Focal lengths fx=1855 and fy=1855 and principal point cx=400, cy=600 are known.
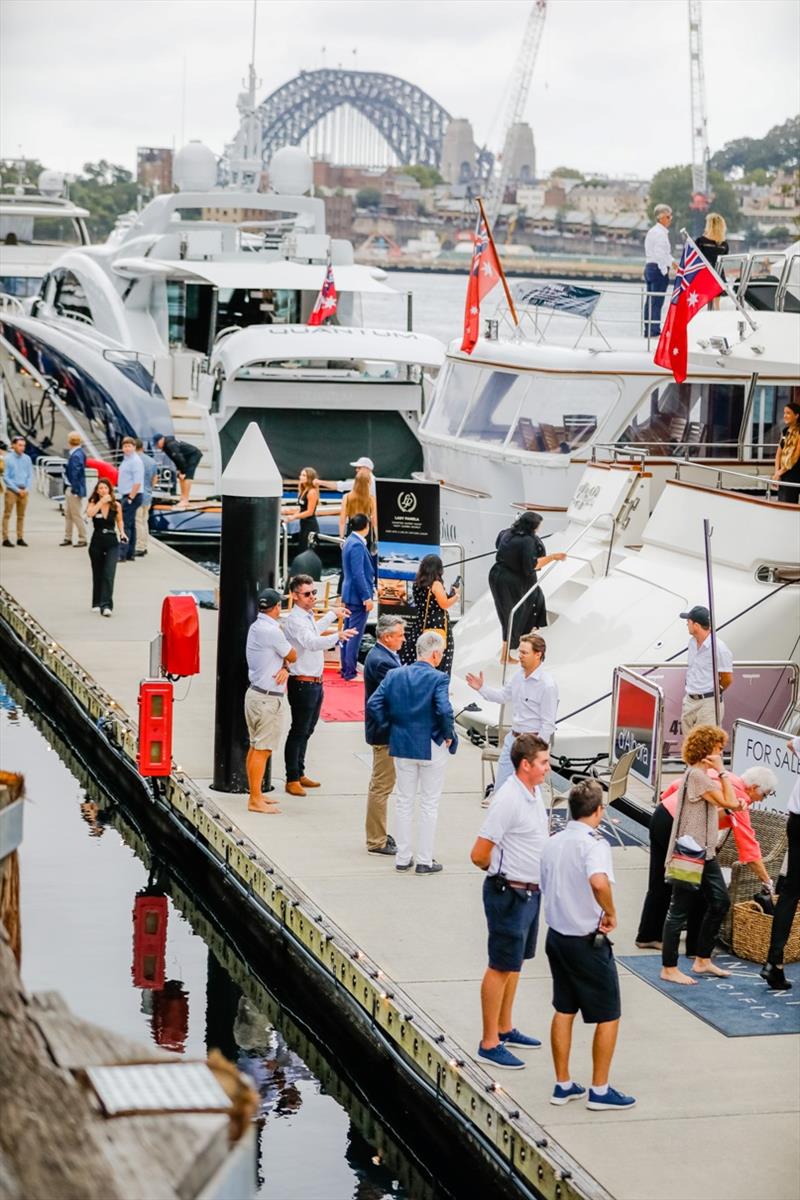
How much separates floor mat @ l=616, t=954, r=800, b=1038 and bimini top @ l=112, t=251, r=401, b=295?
76.4ft

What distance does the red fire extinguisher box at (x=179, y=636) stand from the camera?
48.0ft

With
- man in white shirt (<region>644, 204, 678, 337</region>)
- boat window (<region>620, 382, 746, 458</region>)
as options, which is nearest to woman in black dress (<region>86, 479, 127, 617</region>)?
boat window (<region>620, 382, 746, 458</region>)

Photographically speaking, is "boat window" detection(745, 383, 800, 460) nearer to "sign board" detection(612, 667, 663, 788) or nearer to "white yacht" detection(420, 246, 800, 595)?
"white yacht" detection(420, 246, 800, 595)

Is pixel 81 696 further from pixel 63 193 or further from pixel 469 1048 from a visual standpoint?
pixel 63 193

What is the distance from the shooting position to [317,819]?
42.1ft

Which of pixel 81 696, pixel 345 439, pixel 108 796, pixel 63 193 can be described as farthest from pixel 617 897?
pixel 63 193

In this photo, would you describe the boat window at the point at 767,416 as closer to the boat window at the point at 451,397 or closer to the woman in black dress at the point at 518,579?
the boat window at the point at 451,397

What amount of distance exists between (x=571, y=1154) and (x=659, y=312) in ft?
50.8

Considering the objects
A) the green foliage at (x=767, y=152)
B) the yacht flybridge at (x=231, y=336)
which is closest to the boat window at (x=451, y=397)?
the yacht flybridge at (x=231, y=336)

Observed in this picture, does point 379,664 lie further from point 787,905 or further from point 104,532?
point 104,532

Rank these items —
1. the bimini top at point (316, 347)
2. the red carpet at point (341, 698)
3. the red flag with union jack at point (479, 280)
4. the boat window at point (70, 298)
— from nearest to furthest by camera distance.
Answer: the red carpet at point (341, 698), the red flag with union jack at point (479, 280), the bimini top at point (316, 347), the boat window at point (70, 298)

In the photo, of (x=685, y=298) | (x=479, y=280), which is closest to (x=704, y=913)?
(x=685, y=298)

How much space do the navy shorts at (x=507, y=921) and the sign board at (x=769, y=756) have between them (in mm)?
2955

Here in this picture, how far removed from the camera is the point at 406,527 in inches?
696
